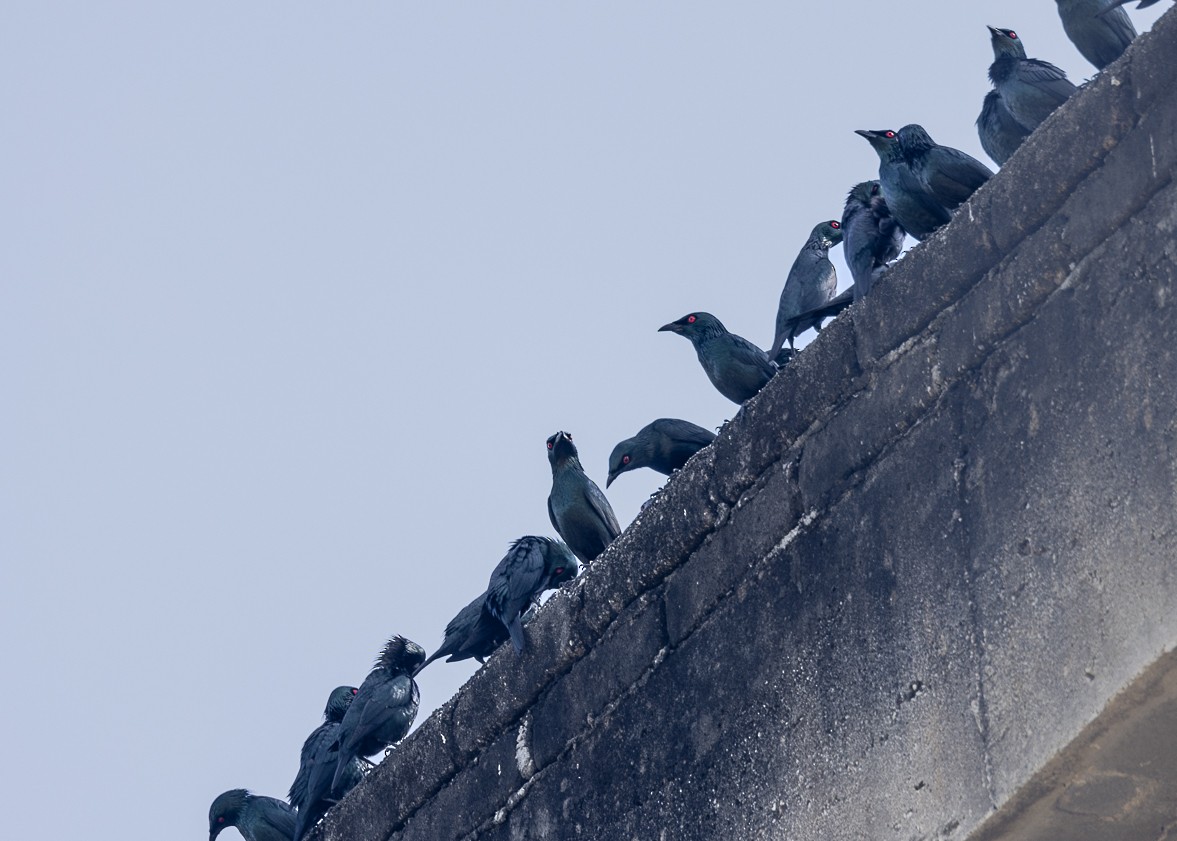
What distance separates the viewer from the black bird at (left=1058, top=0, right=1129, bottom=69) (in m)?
4.79

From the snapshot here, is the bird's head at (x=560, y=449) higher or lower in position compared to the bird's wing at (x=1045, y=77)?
higher

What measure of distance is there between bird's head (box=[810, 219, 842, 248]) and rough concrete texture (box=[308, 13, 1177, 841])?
330cm

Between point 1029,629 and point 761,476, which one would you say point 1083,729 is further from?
point 761,476

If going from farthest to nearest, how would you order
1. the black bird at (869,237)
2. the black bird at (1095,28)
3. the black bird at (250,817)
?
the black bird at (250,817), the black bird at (869,237), the black bird at (1095,28)

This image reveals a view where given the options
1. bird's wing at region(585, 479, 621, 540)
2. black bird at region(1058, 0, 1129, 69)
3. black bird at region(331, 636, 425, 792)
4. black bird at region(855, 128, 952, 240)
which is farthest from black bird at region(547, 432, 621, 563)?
black bird at region(1058, 0, 1129, 69)

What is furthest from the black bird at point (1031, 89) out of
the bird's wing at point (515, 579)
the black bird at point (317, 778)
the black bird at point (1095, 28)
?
the black bird at point (317, 778)

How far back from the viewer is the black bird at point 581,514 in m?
6.64

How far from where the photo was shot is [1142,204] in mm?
3512

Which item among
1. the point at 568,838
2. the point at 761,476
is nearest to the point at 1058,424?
the point at 761,476

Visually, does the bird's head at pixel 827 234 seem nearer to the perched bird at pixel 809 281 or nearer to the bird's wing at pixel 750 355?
the perched bird at pixel 809 281

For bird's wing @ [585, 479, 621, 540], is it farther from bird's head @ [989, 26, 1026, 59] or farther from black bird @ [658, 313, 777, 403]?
bird's head @ [989, 26, 1026, 59]

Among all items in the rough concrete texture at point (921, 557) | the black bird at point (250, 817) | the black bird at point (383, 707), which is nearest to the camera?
the rough concrete texture at point (921, 557)

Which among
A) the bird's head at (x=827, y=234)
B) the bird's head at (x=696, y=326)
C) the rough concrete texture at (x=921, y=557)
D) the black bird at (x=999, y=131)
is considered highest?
the bird's head at (x=827, y=234)

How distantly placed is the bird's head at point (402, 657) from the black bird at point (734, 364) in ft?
6.77
